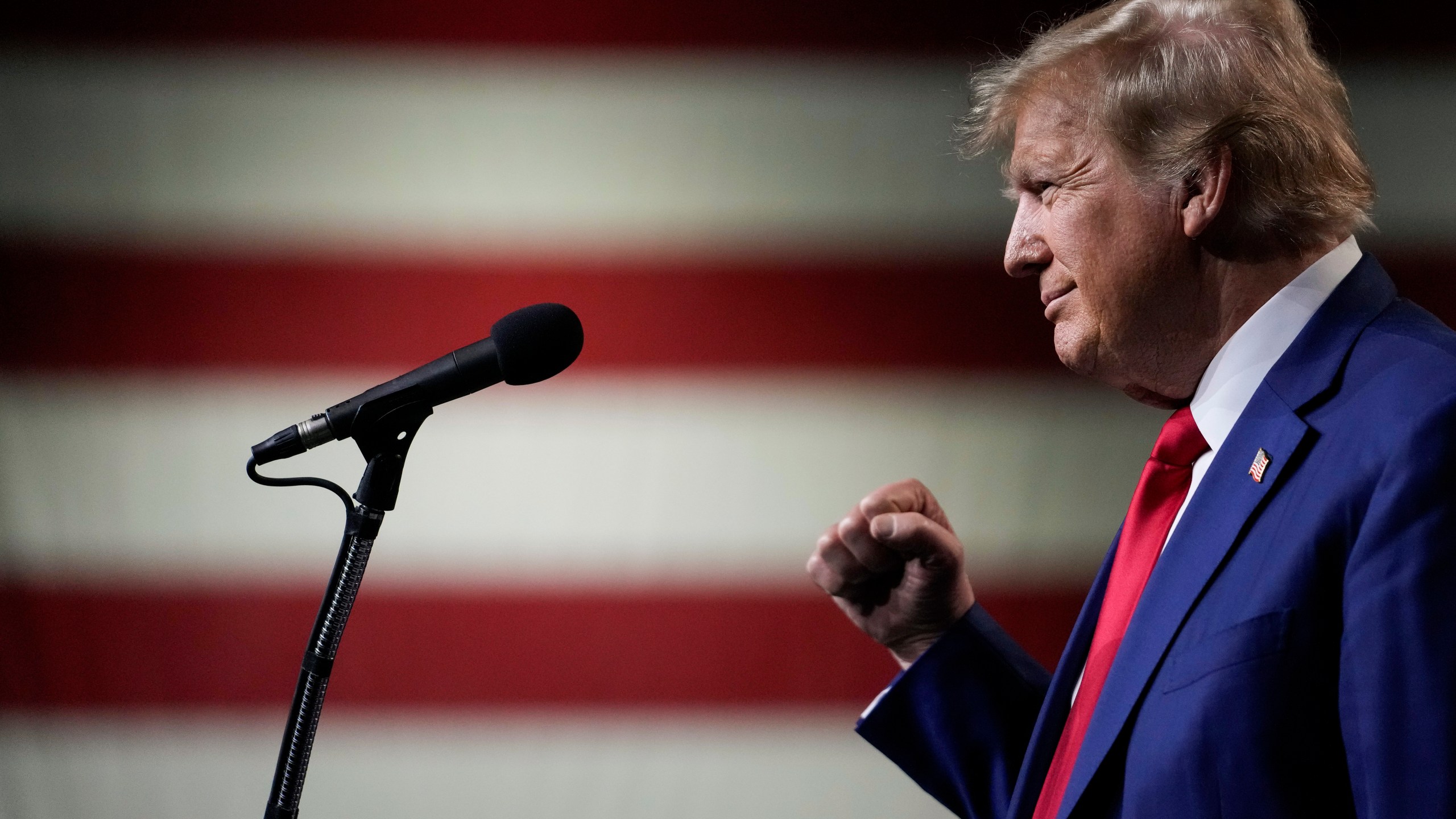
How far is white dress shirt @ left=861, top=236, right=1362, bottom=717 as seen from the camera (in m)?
0.73

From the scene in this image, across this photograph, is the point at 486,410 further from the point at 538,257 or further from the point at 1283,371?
the point at 1283,371

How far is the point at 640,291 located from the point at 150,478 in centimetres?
91

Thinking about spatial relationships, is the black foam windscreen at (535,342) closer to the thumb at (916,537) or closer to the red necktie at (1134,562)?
the thumb at (916,537)

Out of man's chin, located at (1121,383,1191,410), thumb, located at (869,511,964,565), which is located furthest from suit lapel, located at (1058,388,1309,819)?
thumb, located at (869,511,964,565)

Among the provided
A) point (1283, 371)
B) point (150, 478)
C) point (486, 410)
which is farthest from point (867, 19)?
point (150, 478)

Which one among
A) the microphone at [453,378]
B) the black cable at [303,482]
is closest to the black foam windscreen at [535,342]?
the microphone at [453,378]

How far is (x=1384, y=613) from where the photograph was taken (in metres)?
0.57

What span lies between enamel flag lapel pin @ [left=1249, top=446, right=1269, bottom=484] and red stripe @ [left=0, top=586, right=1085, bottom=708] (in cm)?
119

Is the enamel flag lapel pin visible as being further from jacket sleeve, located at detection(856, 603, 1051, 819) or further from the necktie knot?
jacket sleeve, located at detection(856, 603, 1051, 819)

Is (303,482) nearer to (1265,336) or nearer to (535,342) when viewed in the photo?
(535,342)

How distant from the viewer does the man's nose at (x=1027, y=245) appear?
32.6 inches

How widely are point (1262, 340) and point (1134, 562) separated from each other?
199 millimetres

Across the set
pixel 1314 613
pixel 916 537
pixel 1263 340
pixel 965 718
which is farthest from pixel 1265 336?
pixel 965 718

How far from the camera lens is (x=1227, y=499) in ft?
2.26
